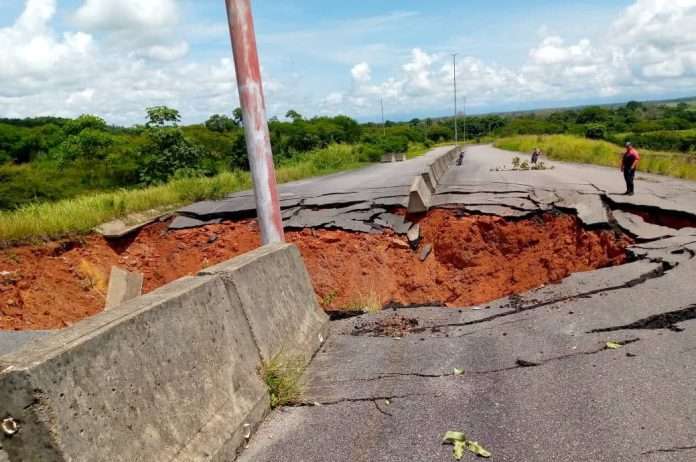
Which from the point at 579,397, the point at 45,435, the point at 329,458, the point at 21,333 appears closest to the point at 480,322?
the point at 579,397

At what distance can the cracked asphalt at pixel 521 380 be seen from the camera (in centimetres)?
322

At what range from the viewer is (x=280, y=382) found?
13.2ft

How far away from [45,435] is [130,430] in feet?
Result: 1.45

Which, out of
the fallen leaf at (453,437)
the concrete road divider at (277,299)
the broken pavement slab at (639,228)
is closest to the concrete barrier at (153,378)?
the concrete road divider at (277,299)

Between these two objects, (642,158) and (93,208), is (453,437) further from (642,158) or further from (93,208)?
(642,158)

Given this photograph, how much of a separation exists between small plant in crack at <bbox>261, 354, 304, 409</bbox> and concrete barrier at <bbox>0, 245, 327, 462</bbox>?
87 millimetres

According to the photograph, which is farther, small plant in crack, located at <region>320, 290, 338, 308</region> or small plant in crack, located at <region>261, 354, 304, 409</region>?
small plant in crack, located at <region>320, 290, 338, 308</region>

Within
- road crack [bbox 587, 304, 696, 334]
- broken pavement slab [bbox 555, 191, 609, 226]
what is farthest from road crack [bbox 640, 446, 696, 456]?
broken pavement slab [bbox 555, 191, 609, 226]

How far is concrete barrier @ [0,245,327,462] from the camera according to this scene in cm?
234

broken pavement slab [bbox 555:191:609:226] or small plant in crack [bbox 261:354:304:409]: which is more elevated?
small plant in crack [bbox 261:354:304:409]

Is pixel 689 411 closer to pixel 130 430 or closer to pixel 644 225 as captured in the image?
pixel 130 430

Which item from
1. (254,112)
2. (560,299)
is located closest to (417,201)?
→ (560,299)

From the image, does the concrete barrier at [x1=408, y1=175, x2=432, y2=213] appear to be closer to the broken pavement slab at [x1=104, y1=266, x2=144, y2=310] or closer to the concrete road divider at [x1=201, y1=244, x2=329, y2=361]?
the broken pavement slab at [x1=104, y1=266, x2=144, y2=310]

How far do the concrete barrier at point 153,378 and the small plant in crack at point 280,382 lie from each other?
87 mm
